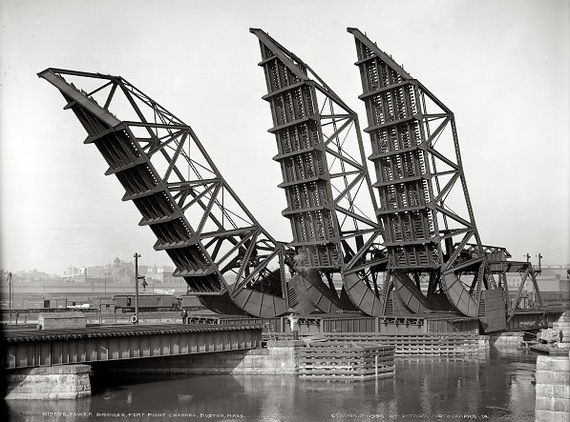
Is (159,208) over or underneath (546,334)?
over

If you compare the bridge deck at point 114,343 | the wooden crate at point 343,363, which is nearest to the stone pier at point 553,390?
the wooden crate at point 343,363

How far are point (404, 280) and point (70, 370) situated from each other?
96.9 ft

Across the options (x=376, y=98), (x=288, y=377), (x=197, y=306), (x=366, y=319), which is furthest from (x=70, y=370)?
(x=197, y=306)

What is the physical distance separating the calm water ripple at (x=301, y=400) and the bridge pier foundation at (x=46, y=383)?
427 millimetres

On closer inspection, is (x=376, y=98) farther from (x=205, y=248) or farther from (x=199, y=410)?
(x=199, y=410)

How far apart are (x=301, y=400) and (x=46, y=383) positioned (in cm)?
1060

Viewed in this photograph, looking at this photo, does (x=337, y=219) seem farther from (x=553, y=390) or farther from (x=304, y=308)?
(x=553, y=390)

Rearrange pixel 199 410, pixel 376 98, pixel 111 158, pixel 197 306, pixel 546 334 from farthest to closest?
1. pixel 197 306
2. pixel 376 98
3. pixel 546 334
4. pixel 111 158
5. pixel 199 410

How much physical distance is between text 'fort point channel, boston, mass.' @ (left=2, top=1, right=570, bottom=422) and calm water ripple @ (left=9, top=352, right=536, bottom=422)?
156mm

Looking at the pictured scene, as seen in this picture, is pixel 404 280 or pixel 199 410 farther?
pixel 404 280

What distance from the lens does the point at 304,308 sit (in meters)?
56.8

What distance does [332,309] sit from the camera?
193 feet

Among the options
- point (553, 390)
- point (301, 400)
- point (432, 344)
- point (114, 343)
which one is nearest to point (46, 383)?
point (114, 343)

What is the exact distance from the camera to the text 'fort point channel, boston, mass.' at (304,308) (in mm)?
33844
